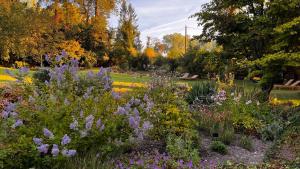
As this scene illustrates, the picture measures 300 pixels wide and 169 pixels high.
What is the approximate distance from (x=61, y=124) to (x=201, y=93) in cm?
660

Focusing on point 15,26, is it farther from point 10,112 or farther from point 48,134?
point 48,134

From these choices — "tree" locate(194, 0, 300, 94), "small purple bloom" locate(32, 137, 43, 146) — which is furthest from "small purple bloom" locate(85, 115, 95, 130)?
"tree" locate(194, 0, 300, 94)

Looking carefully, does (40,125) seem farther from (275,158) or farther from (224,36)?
(224,36)

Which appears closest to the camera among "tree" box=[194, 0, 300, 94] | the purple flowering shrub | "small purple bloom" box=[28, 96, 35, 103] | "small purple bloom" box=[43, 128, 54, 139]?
"small purple bloom" box=[43, 128, 54, 139]

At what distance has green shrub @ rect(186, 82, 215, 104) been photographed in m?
10.2

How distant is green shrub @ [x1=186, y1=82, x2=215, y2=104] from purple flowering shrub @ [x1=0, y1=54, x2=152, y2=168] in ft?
16.7

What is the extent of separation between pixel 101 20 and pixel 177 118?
3080 centimetres

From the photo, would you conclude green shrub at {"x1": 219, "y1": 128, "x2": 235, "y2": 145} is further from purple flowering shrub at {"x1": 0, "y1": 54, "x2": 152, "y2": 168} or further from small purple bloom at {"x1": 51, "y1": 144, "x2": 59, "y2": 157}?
small purple bloom at {"x1": 51, "y1": 144, "x2": 59, "y2": 157}

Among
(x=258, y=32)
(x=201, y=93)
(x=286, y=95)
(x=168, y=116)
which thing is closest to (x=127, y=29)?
(x=286, y=95)

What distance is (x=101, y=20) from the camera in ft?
119

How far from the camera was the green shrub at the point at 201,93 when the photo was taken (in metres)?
10.2

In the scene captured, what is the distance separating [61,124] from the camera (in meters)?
4.28

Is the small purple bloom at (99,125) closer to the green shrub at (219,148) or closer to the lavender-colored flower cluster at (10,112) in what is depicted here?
the lavender-colored flower cluster at (10,112)

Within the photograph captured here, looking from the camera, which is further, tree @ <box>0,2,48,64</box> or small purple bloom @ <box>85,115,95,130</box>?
tree @ <box>0,2,48,64</box>
